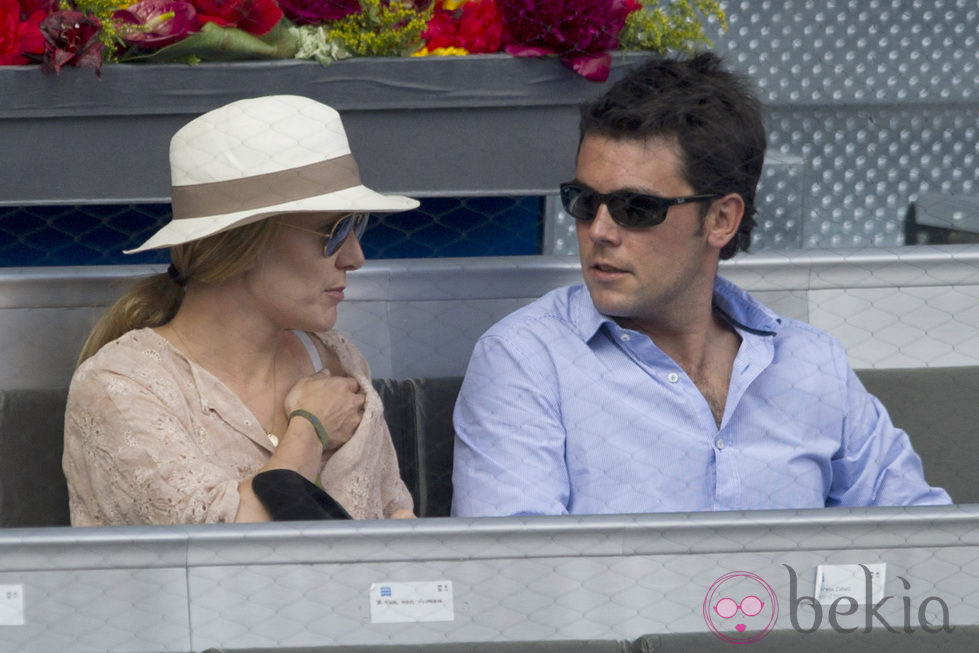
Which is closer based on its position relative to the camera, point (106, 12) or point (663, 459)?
point (663, 459)

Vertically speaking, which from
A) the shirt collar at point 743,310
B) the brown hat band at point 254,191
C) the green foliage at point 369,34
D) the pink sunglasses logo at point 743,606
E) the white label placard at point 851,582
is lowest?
the pink sunglasses logo at point 743,606

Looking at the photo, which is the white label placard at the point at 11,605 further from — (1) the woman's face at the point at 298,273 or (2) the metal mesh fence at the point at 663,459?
(1) the woman's face at the point at 298,273

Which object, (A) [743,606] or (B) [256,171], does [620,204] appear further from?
(A) [743,606]

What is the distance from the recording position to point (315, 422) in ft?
6.22

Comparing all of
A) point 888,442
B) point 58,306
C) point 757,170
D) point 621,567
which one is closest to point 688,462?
point 888,442

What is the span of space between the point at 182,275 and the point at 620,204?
2.29 feet

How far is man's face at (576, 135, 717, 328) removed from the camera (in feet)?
6.64

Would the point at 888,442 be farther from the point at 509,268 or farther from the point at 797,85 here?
the point at 797,85

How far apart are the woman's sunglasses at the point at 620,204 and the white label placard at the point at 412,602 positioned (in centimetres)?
85

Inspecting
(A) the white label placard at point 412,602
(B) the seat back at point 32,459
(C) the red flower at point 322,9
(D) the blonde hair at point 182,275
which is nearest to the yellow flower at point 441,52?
(C) the red flower at point 322,9

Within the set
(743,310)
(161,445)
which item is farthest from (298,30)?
(161,445)

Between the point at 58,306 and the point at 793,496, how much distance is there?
135cm

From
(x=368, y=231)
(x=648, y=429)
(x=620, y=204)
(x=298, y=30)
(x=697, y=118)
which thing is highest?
(x=298, y=30)

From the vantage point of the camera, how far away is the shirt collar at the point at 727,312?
6.82 ft
